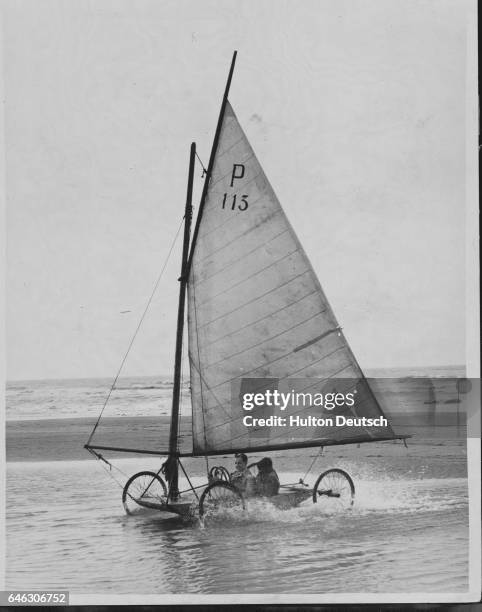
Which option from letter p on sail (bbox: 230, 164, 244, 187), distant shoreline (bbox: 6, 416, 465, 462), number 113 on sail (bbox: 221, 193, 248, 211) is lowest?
distant shoreline (bbox: 6, 416, 465, 462)

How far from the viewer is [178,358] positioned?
6.27 metres

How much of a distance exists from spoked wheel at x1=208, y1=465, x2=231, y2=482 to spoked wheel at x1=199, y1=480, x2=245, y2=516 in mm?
103

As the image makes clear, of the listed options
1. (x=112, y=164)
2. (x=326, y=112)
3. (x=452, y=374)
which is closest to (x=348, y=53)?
(x=326, y=112)

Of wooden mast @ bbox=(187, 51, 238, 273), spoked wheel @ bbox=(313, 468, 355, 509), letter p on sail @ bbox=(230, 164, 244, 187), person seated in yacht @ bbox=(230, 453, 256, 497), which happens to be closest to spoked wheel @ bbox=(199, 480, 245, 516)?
person seated in yacht @ bbox=(230, 453, 256, 497)

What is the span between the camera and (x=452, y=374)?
240 inches

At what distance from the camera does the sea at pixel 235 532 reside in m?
5.99

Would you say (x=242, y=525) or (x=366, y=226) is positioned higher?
(x=366, y=226)

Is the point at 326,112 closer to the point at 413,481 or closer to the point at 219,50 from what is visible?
the point at 219,50

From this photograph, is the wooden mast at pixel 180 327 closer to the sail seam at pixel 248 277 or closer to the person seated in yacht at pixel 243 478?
the sail seam at pixel 248 277

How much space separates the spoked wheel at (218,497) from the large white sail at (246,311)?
222 mm

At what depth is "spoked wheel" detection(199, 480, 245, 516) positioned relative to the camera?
6168 mm

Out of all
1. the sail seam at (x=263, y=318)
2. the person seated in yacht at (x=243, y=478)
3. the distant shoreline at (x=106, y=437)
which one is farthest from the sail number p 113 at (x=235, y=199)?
the person seated in yacht at (x=243, y=478)

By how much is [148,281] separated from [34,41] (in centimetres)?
160

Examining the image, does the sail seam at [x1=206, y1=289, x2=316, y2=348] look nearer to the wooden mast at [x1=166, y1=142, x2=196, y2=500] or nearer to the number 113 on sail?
the wooden mast at [x1=166, y1=142, x2=196, y2=500]
